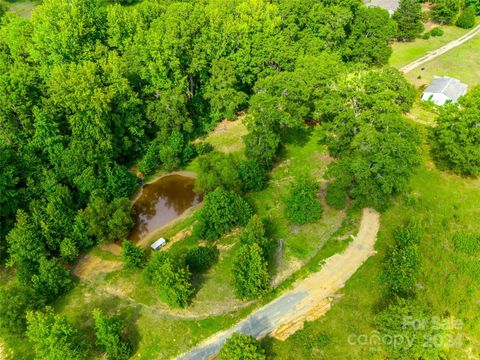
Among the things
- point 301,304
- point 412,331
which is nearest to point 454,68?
point 301,304

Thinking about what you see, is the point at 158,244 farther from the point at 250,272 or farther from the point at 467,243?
the point at 467,243

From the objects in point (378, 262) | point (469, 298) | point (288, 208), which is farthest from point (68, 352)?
point (469, 298)

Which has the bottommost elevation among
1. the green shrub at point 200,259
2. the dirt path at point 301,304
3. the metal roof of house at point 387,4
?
the dirt path at point 301,304

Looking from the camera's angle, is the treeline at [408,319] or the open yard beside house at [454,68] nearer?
the treeline at [408,319]

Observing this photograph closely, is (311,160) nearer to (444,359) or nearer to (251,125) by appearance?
(251,125)

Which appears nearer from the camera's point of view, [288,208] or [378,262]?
[378,262]

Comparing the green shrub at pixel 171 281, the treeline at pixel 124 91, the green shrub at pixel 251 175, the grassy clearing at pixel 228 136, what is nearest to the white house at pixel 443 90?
the treeline at pixel 124 91

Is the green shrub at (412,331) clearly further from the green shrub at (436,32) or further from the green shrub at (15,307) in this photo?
the green shrub at (436,32)
